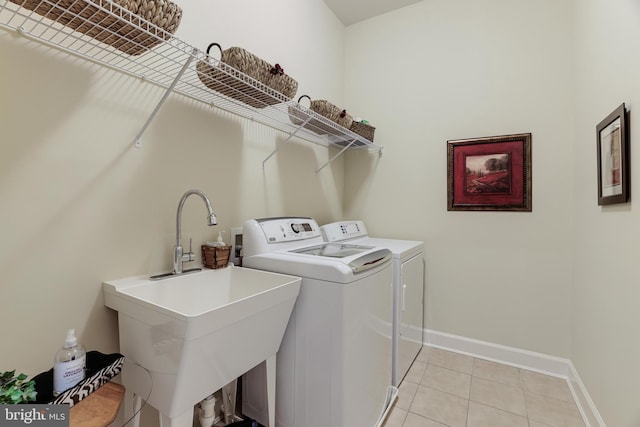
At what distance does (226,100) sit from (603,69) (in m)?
1.95

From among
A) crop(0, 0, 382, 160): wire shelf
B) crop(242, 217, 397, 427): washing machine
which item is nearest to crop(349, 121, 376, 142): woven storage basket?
crop(0, 0, 382, 160): wire shelf

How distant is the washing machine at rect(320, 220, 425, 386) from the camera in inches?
73.4

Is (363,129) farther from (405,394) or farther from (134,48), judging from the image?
(405,394)

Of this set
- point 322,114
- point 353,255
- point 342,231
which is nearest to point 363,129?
point 322,114

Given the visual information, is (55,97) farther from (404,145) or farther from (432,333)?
(432,333)

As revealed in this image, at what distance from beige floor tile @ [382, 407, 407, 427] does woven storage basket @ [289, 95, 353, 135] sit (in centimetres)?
185

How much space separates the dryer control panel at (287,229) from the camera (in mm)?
1634

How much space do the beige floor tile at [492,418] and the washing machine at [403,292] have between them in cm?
44

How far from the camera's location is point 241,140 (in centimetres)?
176

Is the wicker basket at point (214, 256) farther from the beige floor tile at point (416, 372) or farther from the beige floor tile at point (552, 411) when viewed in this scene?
the beige floor tile at point (552, 411)

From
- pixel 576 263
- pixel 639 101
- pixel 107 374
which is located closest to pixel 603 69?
pixel 639 101

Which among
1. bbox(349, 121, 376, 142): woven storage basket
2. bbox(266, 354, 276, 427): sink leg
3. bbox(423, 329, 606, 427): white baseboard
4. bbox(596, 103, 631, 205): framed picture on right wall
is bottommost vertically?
bbox(423, 329, 606, 427): white baseboard

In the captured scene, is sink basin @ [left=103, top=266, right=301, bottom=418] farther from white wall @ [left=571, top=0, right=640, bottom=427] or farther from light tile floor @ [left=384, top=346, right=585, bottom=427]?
white wall @ [left=571, top=0, right=640, bottom=427]

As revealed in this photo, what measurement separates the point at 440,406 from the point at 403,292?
27.2 inches
